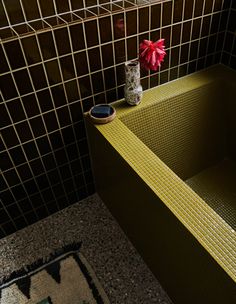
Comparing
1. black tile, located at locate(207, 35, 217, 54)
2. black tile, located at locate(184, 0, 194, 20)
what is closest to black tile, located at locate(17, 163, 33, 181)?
black tile, located at locate(184, 0, 194, 20)

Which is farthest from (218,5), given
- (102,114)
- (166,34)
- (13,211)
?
(13,211)

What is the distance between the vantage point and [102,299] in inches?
47.8

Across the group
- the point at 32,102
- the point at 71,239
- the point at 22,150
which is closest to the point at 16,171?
the point at 22,150

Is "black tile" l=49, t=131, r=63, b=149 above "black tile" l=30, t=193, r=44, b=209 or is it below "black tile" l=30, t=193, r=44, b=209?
above

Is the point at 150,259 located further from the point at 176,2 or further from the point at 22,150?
the point at 176,2

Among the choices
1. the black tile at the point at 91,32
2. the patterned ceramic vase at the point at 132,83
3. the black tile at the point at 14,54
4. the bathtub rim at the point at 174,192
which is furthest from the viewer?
the patterned ceramic vase at the point at 132,83

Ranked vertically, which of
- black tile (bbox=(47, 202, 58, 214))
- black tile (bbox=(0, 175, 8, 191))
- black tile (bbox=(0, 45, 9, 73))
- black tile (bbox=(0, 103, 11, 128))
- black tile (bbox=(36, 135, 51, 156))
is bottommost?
black tile (bbox=(47, 202, 58, 214))

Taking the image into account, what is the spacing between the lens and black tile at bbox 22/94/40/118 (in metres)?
1.11

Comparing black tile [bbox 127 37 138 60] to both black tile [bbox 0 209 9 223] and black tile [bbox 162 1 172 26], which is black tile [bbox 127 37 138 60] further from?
black tile [bbox 0 209 9 223]

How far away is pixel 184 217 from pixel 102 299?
0.63 metres

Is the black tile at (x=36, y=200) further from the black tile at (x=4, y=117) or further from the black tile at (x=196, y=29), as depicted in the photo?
the black tile at (x=196, y=29)

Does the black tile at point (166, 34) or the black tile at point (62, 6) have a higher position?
the black tile at point (62, 6)

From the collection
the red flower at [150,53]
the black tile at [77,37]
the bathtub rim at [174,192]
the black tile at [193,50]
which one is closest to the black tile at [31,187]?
the bathtub rim at [174,192]

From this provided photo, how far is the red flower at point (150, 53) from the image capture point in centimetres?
116
